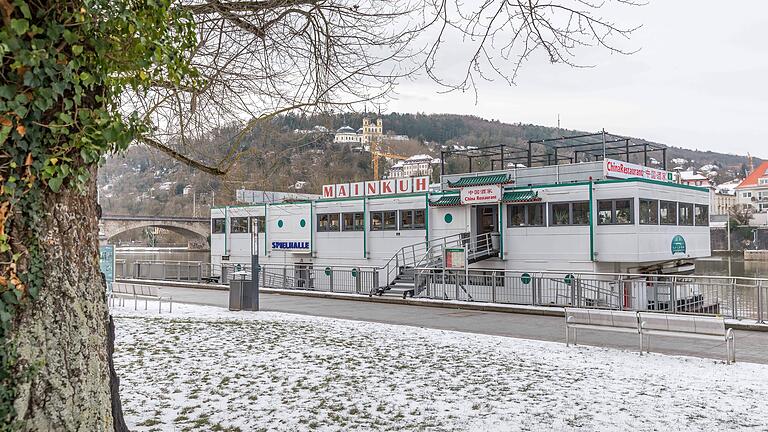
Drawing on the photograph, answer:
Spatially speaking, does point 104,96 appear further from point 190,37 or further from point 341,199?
point 341,199

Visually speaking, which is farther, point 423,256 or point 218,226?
point 218,226

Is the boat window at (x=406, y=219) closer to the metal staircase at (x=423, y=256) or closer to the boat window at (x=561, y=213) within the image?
the metal staircase at (x=423, y=256)

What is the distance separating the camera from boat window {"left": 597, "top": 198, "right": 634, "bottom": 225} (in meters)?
19.5

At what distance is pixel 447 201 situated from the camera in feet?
76.3

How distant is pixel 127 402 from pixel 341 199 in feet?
68.5

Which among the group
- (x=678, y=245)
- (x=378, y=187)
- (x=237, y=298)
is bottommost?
(x=237, y=298)

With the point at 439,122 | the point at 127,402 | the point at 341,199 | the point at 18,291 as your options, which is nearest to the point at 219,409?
the point at 127,402

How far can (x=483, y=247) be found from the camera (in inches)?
894

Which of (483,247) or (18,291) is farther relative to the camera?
(483,247)

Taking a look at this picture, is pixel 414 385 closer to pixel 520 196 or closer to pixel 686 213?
pixel 520 196

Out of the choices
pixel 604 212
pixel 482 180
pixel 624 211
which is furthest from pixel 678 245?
pixel 482 180

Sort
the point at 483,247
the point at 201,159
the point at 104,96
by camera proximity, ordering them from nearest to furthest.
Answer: the point at 104,96, the point at 201,159, the point at 483,247

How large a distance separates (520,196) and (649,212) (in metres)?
4.12

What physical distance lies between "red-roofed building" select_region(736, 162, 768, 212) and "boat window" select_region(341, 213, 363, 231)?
370 ft
